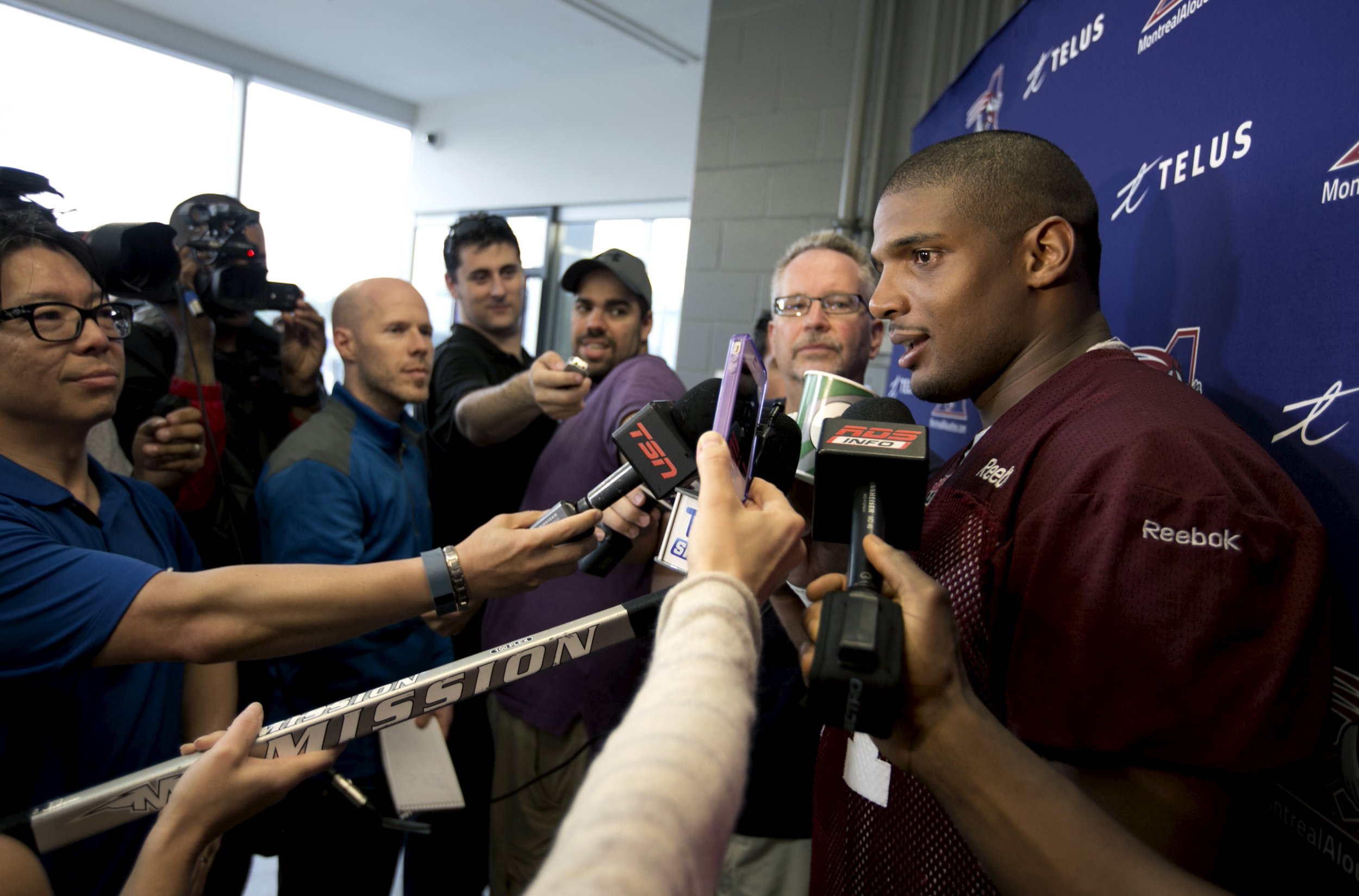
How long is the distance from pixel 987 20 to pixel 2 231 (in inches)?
113

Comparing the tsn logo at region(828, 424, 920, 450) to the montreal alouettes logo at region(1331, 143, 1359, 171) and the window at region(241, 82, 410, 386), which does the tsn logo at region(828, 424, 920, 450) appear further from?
the window at region(241, 82, 410, 386)

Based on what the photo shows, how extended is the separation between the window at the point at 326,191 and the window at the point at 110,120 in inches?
11.3

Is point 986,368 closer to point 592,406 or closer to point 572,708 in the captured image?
point 592,406

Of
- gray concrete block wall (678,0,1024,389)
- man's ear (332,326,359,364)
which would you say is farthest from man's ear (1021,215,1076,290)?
gray concrete block wall (678,0,1024,389)

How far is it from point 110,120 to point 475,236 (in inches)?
179

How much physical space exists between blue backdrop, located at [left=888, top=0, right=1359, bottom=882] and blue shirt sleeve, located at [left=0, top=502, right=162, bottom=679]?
1.40 m

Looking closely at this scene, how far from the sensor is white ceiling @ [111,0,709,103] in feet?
15.8

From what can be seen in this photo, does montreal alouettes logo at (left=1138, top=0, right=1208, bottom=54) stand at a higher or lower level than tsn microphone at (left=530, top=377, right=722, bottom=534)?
higher

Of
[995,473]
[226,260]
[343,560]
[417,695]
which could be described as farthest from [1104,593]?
[226,260]

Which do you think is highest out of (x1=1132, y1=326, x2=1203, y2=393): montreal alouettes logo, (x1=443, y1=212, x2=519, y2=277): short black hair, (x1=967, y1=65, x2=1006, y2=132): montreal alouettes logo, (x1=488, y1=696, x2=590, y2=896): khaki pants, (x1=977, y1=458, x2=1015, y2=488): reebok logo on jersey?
(x1=967, y1=65, x2=1006, y2=132): montreal alouettes logo

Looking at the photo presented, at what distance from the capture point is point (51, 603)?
Answer: 0.98 metres

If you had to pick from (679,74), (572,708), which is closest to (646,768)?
(572,708)

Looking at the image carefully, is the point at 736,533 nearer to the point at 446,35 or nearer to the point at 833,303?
the point at 833,303

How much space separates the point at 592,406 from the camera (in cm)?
189
